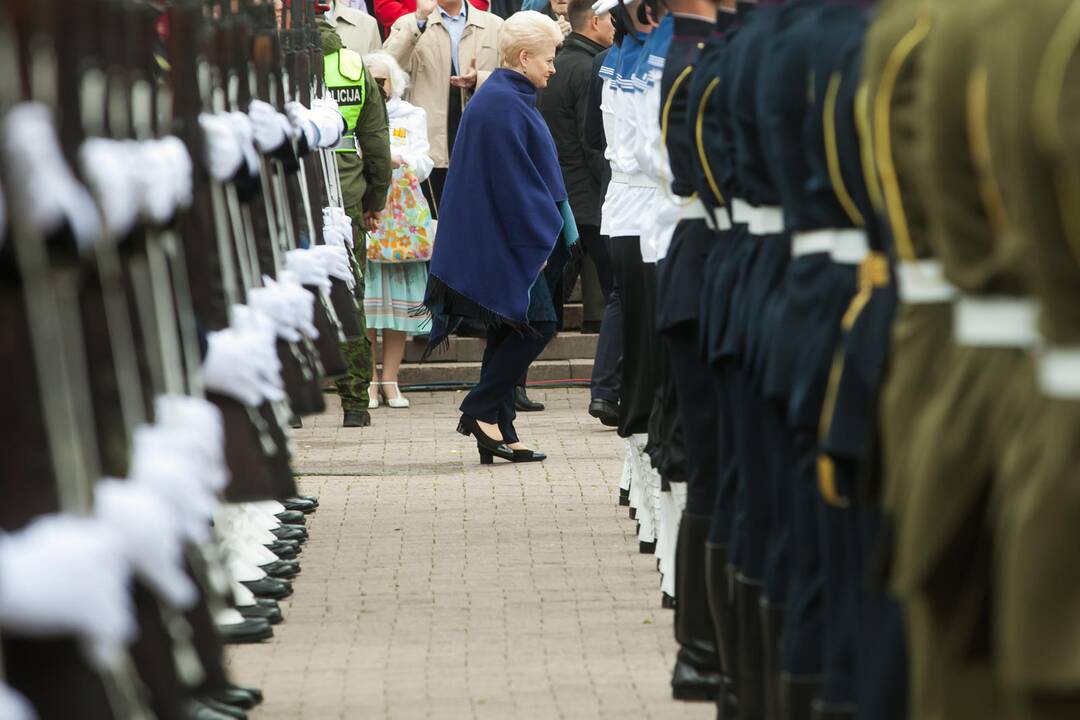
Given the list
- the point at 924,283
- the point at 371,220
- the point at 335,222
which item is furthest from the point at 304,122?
the point at 371,220

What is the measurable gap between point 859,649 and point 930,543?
912mm

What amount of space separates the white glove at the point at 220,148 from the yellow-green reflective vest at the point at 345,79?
5.77 metres

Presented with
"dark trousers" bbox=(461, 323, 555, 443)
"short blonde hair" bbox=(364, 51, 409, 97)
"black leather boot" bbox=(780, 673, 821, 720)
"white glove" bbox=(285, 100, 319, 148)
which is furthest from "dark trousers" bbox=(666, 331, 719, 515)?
"short blonde hair" bbox=(364, 51, 409, 97)

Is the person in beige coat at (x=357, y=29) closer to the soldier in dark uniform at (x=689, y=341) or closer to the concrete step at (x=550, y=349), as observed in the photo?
the concrete step at (x=550, y=349)

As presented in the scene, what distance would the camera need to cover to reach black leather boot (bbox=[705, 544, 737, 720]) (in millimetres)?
5574

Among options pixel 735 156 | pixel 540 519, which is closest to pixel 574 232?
pixel 540 519

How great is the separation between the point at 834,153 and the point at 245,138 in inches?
101

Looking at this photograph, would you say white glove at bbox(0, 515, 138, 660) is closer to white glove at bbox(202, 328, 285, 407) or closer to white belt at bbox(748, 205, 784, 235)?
white glove at bbox(202, 328, 285, 407)

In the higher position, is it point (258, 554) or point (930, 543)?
point (930, 543)

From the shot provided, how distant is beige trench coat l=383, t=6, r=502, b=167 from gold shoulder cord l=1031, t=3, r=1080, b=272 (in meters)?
12.1

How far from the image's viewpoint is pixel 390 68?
13.3m

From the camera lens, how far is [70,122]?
3516 millimetres

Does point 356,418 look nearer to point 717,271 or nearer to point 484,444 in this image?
point 484,444

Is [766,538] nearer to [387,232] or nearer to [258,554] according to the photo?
[258,554]
